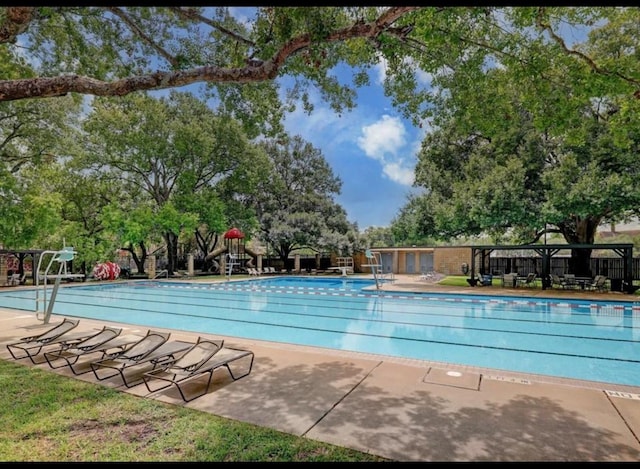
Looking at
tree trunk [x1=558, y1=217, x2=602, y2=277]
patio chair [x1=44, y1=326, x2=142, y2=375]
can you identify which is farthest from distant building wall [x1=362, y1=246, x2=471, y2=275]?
patio chair [x1=44, y1=326, x2=142, y2=375]

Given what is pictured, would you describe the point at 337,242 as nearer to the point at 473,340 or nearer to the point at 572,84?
the point at 473,340

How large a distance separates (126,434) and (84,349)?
2646 millimetres

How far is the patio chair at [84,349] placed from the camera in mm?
5000

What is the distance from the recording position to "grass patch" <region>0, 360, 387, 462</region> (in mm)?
2742

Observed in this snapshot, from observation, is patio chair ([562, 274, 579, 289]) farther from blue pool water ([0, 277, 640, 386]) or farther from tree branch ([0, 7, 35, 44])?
tree branch ([0, 7, 35, 44])

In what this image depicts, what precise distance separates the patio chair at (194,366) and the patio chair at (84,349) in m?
1.04

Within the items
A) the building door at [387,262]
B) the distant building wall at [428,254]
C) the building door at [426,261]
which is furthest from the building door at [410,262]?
the building door at [387,262]

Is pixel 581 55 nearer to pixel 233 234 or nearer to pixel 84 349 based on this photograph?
pixel 84 349

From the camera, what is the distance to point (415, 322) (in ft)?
31.6

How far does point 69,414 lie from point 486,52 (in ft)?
23.8

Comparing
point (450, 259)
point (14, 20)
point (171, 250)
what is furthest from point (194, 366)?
point (450, 259)

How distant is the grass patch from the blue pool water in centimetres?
425

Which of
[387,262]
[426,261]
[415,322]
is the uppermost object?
[426,261]
